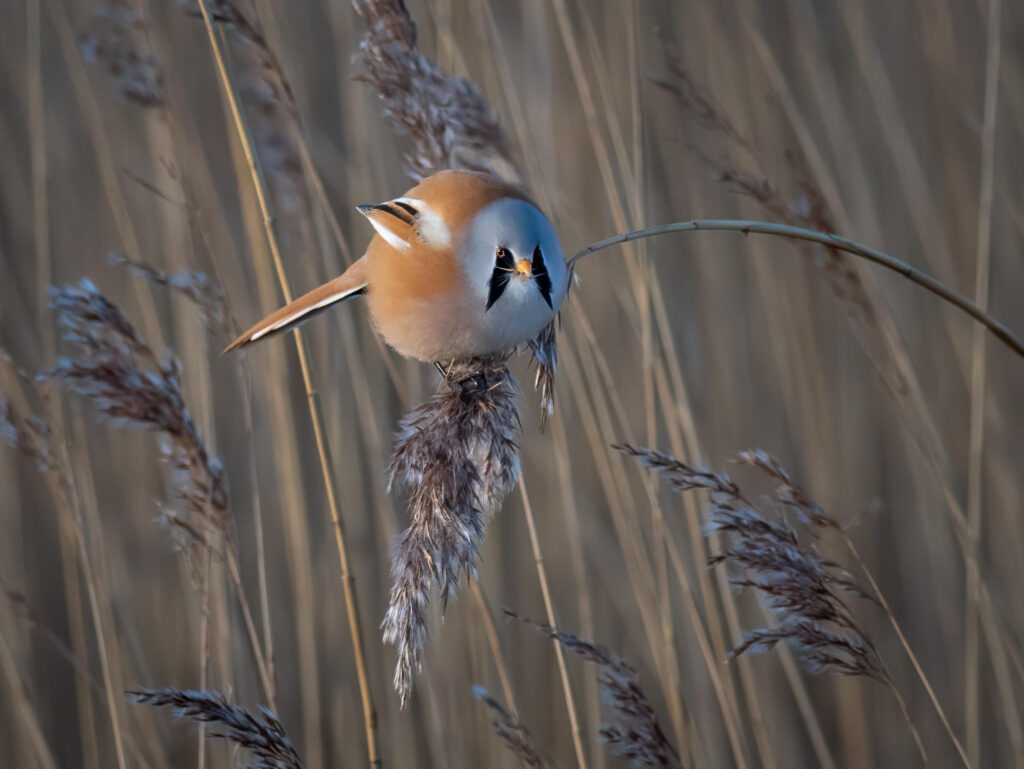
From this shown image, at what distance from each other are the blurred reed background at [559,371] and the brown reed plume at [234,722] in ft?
2.31

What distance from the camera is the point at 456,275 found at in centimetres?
126

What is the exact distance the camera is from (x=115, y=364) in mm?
1126

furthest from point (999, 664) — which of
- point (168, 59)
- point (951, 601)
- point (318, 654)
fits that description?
point (168, 59)

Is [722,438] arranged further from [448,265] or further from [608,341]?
[448,265]

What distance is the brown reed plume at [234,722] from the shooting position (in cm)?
99

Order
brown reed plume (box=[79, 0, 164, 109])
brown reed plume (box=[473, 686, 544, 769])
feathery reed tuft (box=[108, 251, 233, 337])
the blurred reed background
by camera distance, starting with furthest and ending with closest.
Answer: the blurred reed background < brown reed plume (box=[79, 0, 164, 109]) < feathery reed tuft (box=[108, 251, 233, 337]) < brown reed plume (box=[473, 686, 544, 769])

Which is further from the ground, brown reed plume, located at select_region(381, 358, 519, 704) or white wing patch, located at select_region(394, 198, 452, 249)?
white wing patch, located at select_region(394, 198, 452, 249)

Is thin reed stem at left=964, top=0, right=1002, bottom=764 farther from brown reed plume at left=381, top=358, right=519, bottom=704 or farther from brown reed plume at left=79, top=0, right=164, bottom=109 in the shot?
brown reed plume at left=79, top=0, right=164, bottom=109

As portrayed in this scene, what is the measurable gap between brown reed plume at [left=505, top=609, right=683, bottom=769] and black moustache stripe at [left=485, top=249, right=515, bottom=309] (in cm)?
41

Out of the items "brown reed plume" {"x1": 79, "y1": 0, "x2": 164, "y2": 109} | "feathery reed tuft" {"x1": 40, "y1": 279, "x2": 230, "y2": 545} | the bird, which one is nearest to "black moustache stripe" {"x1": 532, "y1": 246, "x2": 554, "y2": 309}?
the bird

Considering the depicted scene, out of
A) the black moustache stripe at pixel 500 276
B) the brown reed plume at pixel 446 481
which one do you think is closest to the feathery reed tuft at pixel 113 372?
the brown reed plume at pixel 446 481

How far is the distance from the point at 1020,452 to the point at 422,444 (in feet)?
6.47

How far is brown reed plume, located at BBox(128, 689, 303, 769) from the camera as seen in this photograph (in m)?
0.99

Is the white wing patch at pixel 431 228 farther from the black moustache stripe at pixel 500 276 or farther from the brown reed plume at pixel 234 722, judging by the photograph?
the brown reed plume at pixel 234 722
